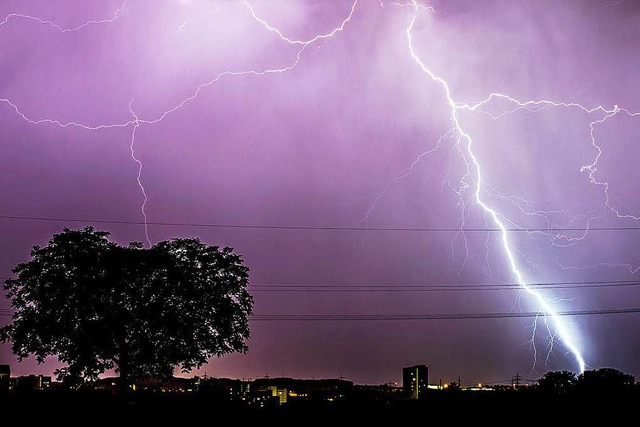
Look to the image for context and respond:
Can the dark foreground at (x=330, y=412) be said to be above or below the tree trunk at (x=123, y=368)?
below

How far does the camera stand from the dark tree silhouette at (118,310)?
28.5 m

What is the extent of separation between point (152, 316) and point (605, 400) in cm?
1732

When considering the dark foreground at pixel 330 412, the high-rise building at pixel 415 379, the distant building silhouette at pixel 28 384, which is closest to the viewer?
the dark foreground at pixel 330 412

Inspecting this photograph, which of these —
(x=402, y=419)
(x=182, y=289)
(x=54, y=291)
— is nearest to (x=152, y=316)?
(x=182, y=289)

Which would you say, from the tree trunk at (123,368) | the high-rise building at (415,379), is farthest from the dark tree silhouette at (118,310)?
the high-rise building at (415,379)

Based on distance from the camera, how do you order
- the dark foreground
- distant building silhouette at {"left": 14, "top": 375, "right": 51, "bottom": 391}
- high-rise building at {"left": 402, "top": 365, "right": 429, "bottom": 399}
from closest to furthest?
the dark foreground
distant building silhouette at {"left": 14, "top": 375, "right": 51, "bottom": 391}
high-rise building at {"left": 402, "top": 365, "right": 429, "bottom": 399}

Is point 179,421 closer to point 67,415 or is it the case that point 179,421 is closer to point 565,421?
point 67,415

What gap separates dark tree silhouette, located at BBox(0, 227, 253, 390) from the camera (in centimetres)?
2855

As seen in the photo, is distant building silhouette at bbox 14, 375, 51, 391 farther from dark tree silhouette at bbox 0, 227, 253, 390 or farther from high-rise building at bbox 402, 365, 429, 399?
high-rise building at bbox 402, 365, 429, 399

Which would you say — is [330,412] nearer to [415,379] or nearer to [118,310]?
[118,310]

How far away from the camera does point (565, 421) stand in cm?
2188

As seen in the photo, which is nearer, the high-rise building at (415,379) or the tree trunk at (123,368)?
the tree trunk at (123,368)

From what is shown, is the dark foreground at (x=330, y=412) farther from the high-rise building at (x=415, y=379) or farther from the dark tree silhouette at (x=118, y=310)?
the high-rise building at (x=415, y=379)

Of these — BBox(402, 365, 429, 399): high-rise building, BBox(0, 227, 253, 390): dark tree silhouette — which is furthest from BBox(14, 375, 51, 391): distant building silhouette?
BBox(402, 365, 429, 399): high-rise building
